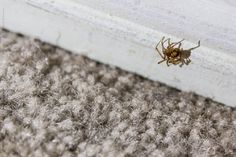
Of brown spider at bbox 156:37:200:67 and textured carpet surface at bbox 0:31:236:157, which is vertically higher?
brown spider at bbox 156:37:200:67

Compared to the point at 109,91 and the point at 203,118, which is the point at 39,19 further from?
the point at 203,118

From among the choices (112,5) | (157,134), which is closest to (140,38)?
(112,5)

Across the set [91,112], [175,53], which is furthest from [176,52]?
[91,112]

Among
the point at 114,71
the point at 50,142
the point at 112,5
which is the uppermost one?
the point at 112,5

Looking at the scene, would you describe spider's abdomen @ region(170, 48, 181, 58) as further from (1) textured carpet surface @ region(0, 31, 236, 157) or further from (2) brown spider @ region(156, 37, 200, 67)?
(1) textured carpet surface @ region(0, 31, 236, 157)

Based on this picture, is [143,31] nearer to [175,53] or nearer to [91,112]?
[175,53]

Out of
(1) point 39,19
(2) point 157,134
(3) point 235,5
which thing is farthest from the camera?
(1) point 39,19

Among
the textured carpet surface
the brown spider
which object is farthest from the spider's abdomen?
the textured carpet surface

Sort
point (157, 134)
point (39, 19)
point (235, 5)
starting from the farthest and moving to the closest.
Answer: point (39, 19), point (157, 134), point (235, 5)
